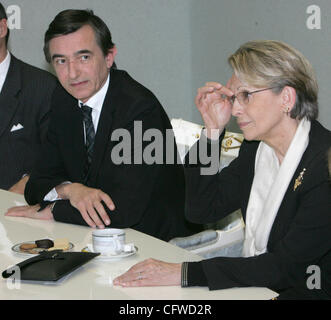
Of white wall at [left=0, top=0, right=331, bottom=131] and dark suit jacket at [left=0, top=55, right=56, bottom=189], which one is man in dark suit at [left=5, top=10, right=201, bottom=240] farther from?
white wall at [left=0, top=0, right=331, bottom=131]

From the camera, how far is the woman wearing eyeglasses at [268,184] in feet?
5.80

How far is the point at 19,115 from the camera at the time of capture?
12.2ft

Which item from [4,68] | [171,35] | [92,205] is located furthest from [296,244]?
[171,35]

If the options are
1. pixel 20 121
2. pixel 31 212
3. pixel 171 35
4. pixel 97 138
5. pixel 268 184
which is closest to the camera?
pixel 268 184

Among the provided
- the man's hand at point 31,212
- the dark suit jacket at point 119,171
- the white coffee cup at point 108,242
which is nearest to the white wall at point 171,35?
the dark suit jacket at point 119,171

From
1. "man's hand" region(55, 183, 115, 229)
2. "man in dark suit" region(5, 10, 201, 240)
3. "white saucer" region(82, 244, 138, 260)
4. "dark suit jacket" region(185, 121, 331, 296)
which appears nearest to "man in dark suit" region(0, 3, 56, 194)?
"man in dark suit" region(5, 10, 201, 240)

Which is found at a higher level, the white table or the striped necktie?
the striped necktie

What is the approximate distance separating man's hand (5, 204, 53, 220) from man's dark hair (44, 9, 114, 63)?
74 cm

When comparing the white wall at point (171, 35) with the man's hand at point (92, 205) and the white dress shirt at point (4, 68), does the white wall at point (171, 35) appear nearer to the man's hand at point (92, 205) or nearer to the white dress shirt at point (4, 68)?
the white dress shirt at point (4, 68)

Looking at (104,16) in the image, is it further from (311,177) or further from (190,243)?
(311,177)

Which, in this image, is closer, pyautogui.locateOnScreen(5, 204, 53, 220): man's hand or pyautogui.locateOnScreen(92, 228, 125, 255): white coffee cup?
pyautogui.locateOnScreen(92, 228, 125, 255): white coffee cup

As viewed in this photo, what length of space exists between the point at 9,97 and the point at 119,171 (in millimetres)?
1480

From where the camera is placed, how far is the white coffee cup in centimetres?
198

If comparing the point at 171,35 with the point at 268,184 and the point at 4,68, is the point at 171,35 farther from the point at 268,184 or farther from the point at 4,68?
the point at 268,184
